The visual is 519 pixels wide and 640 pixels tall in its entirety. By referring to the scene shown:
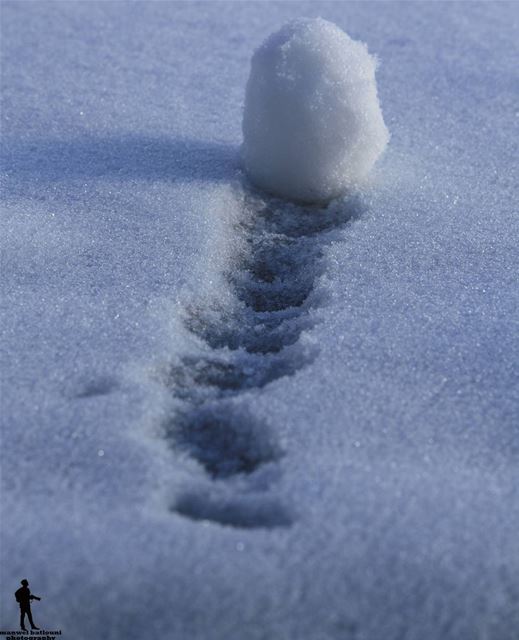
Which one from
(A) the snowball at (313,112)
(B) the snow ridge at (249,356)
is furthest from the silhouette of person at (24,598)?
(A) the snowball at (313,112)

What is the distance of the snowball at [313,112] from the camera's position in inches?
74.7

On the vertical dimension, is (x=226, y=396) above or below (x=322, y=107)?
below

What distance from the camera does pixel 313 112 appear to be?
6.22 ft

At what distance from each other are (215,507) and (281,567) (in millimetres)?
148

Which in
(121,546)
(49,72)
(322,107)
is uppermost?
(322,107)

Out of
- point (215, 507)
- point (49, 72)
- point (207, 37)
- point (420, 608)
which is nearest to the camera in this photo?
point (420, 608)

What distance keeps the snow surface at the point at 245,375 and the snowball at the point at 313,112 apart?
0.23ft

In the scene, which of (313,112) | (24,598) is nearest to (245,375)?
(24,598)

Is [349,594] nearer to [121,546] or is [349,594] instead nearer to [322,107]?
[121,546]

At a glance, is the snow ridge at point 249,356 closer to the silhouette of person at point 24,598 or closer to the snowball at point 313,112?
the snowball at point 313,112

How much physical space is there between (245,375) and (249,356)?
0.18ft

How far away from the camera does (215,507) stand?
1.16 m

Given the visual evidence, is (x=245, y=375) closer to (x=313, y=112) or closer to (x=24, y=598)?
(x=24, y=598)

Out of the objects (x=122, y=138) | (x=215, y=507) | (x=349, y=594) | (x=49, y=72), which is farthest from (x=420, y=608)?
(x=49, y=72)
